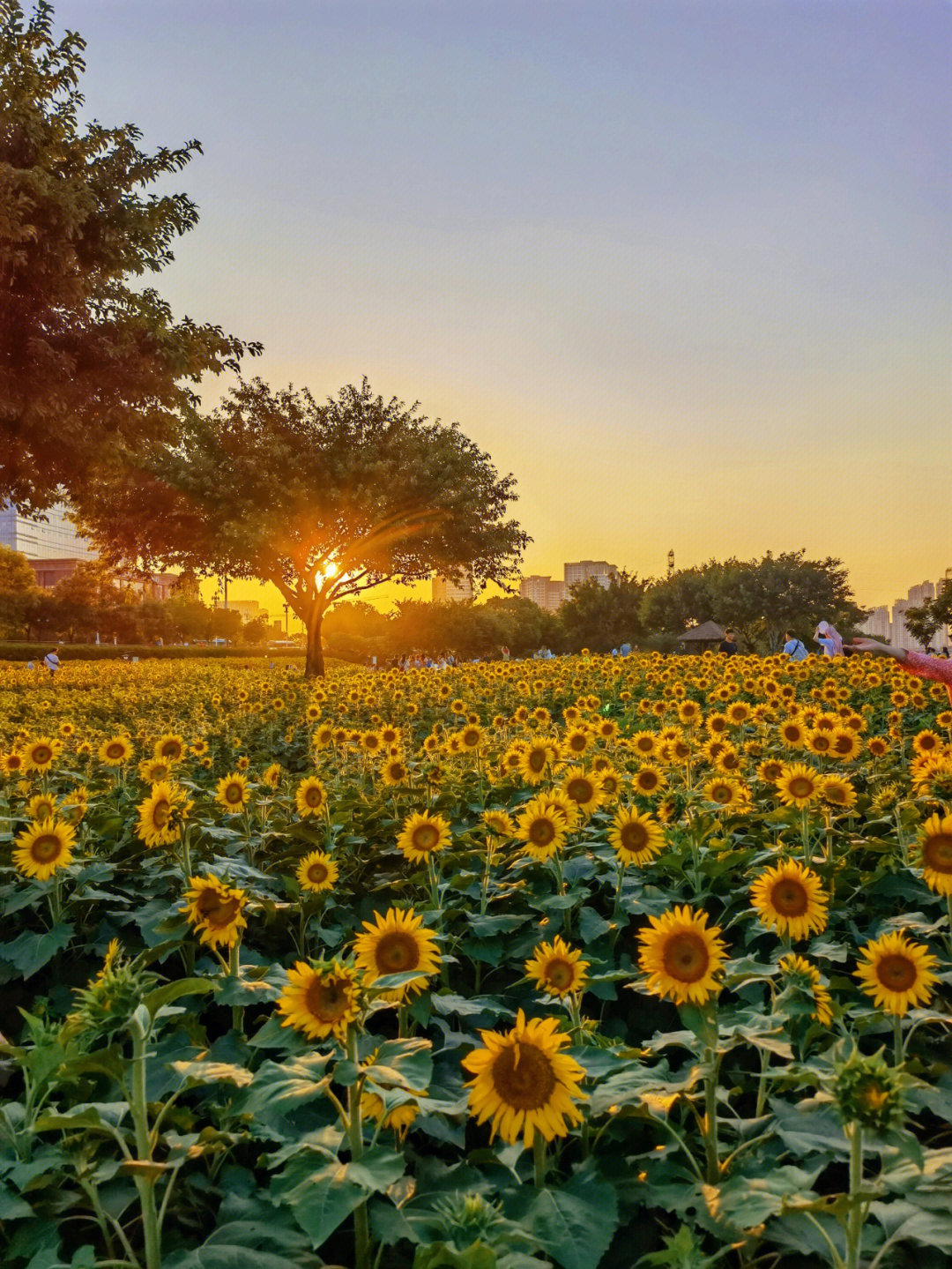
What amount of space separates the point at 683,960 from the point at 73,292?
13.3 m

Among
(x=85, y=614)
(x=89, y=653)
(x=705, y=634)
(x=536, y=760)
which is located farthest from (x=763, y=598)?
(x=536, y=760)

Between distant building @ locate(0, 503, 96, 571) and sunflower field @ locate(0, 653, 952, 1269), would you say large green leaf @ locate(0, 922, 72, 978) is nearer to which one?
sunflower field @ locate(0, 653, 952, 1269)

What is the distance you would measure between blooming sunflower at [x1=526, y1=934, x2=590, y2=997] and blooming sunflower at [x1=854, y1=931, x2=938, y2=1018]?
24.5 inches

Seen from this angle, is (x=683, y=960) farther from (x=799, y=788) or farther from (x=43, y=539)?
(x=43, y=539)

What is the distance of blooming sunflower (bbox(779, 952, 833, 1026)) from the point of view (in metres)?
2.07

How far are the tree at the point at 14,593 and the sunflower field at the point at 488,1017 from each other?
2741 inches

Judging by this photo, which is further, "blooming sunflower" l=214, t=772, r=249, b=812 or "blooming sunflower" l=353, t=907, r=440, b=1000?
"blooming sunflower" l=214, t=772, r=249, b=812

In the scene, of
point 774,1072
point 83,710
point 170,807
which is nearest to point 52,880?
point 170,807

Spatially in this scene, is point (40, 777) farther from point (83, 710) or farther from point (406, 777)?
point (83, 710)

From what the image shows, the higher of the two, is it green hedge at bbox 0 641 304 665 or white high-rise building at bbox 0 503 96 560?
white high-rise building at bbox 0 503 96 560

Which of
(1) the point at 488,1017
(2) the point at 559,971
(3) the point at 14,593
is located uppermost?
(3) the point at 14,593

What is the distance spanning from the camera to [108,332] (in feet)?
45.1

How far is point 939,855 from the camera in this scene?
2.54m

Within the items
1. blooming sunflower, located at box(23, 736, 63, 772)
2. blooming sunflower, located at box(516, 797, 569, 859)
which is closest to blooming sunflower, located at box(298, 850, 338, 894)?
blooming sunflower, located at box(516, 797, 569, 859)
